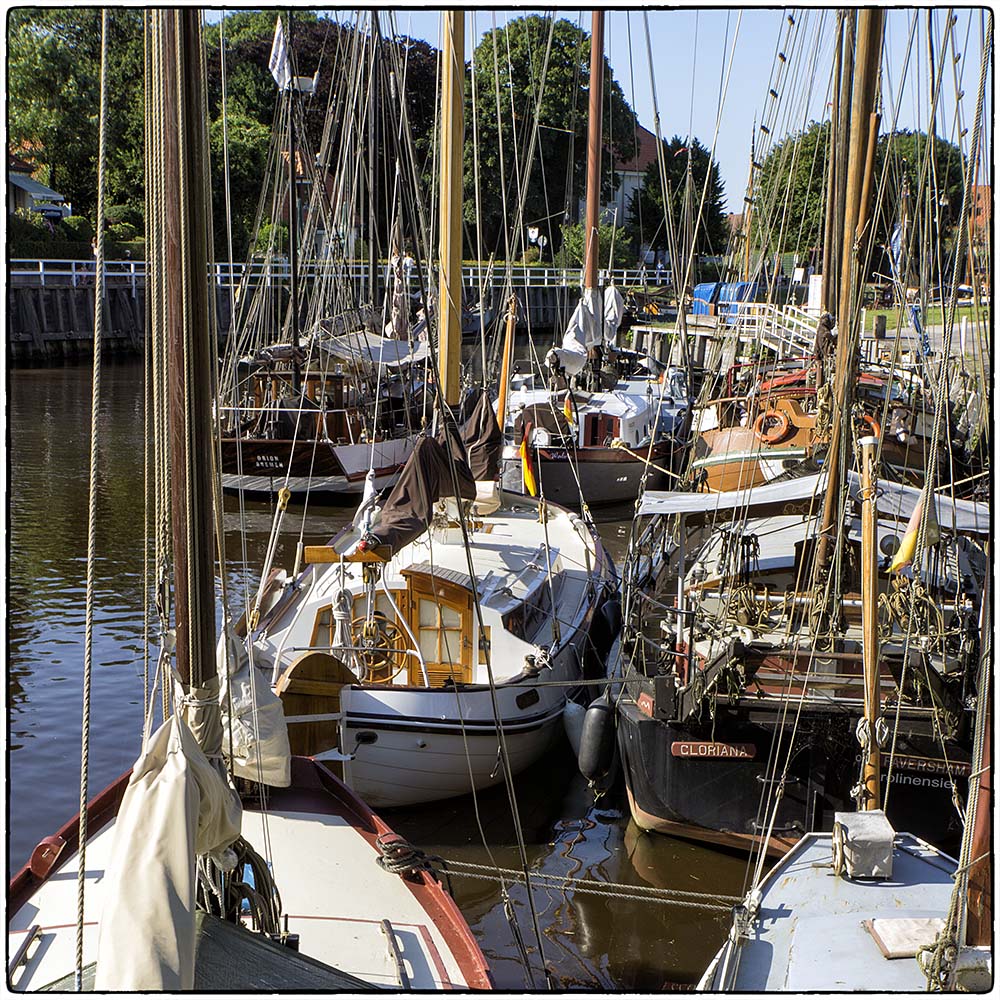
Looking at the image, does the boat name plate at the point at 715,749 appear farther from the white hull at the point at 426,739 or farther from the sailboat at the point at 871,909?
the white hull at the point at 426,739

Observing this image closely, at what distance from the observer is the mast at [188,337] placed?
15.3 ft

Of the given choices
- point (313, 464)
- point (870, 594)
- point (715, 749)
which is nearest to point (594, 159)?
point (313, 464)

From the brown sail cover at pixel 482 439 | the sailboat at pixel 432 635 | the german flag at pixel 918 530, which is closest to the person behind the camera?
the german flag at pixel 918 530

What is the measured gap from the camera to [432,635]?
456 inches

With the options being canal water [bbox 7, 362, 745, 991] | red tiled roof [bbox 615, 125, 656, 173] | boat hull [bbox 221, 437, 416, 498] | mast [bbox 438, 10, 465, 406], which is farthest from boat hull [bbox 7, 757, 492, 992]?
red tiled roof [bbox 615, 125, 656, 173]

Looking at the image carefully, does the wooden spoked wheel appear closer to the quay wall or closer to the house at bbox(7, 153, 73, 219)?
the quay wall

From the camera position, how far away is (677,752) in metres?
9.49

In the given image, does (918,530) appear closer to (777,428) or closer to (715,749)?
(715,749)

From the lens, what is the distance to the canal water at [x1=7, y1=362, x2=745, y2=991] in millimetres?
8930

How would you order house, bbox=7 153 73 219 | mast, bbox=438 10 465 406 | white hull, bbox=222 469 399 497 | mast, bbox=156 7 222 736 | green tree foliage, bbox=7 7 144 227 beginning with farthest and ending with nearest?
house, bbox=7 153 73 219
green tree foliage, bbox=7 7 144 227
white hull, bbox=222 469 399 497
mast, bbox=438 10 465 406
mast, bbox=156 7 222 736

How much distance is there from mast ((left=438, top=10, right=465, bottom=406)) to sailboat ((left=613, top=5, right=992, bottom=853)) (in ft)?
14.4

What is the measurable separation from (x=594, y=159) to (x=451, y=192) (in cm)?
1245

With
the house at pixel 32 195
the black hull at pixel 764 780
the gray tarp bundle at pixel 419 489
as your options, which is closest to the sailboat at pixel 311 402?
the gray tarp bundle at pixel 419 489

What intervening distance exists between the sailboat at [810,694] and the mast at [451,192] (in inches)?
173
